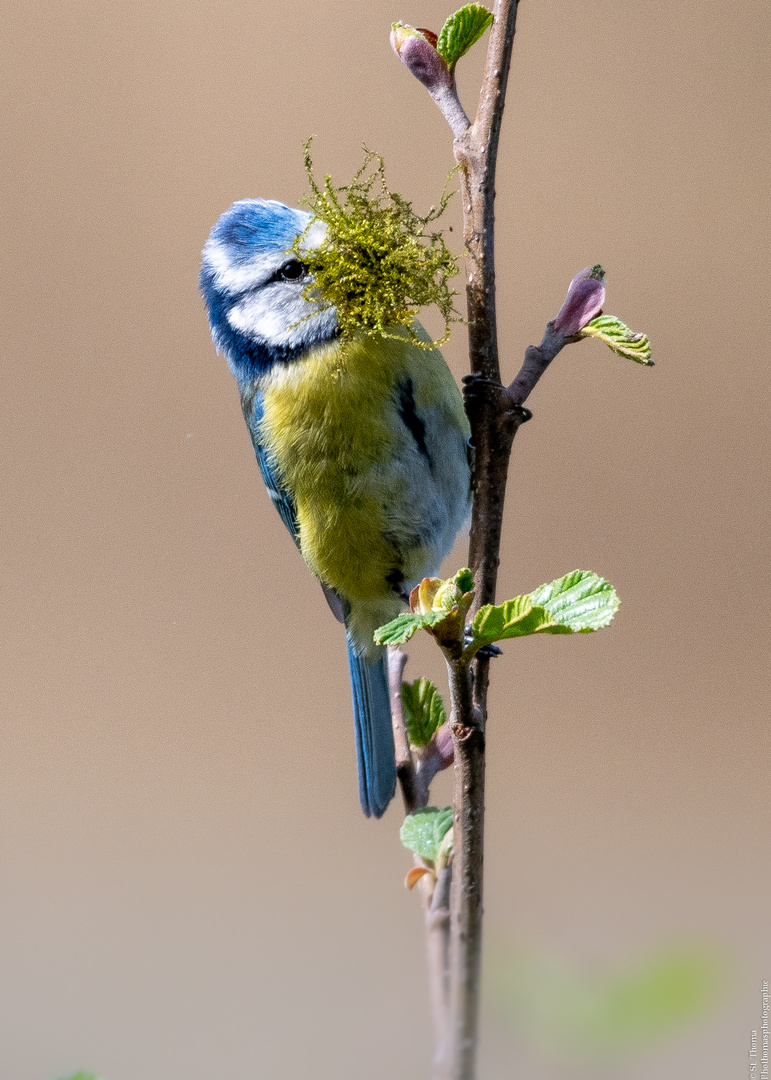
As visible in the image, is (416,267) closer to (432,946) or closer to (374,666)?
(432,946)

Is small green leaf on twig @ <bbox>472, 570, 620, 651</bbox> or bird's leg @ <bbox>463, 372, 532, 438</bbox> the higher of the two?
bird's leg @ <bbox>463, 372, 532, 438</bbox>

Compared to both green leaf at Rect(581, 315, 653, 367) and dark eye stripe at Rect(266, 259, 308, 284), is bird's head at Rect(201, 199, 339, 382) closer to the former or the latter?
dark eye stripe at Rect(266, 259, 308, 284)

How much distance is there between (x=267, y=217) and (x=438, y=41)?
453 mm

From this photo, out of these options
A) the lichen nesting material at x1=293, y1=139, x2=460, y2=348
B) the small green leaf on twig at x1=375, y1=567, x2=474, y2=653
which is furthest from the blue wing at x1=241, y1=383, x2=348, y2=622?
the small green leaf on twig at x1=375, y1=567, x2=474, y2=653

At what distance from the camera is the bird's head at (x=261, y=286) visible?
0.98 m

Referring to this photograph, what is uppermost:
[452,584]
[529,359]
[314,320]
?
[314,320]

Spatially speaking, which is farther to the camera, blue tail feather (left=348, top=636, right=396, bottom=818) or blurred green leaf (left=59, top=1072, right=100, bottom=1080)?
blue tail feather (left=348, top=636, right=396, bottom=818)

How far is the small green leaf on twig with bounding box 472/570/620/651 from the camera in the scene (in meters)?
0.40

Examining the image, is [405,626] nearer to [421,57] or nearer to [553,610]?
[553,610]

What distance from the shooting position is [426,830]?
1.68ft

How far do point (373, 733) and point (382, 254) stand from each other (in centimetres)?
59

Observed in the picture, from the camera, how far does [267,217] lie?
0.99 metres

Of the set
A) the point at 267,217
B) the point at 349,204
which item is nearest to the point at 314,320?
the point at 267,217

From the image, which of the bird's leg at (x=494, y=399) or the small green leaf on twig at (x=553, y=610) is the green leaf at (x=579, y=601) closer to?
the small green leaf on twig at (x=553, y=610)
